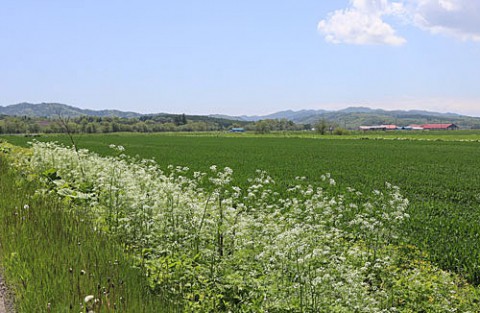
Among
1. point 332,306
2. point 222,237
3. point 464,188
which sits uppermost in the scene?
point 222,237

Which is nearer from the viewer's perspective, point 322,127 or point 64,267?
point 64,267

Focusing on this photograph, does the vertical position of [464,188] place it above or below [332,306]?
below

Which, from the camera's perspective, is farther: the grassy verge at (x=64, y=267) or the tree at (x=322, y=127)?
the tree at (x=322, y=127)

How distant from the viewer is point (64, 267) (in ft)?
16.0

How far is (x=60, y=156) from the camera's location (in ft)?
45.7

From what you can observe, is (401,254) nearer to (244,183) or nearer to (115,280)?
(115,280)

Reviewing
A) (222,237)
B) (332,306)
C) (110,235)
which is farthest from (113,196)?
(332,306)

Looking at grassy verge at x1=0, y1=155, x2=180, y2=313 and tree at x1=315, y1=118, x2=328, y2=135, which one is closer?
grassy verge at x1=0, y1=155, x2=180, y2=313

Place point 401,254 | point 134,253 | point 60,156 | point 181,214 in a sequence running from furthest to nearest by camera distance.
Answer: point 60,156
point 401,254
point 181,214
point 134,253

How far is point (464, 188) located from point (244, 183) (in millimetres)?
12500

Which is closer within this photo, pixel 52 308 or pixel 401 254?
pixel 52 308

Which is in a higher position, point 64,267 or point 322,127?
point 64,267

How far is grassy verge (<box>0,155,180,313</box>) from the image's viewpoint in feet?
13.9

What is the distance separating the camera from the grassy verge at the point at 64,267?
4246 mm
